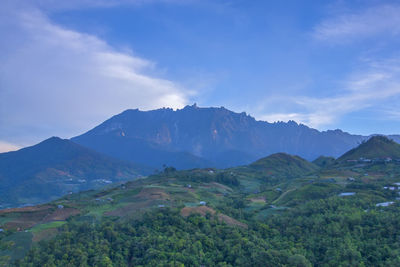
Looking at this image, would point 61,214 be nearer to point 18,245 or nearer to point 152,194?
point 152,194

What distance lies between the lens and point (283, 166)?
132m

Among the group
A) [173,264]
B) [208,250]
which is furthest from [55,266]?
[208,250]

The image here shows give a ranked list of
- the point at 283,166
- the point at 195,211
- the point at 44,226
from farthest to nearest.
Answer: the point at 283,166
the point at 44,226
the point at 195,211

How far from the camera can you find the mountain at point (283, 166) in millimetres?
122431

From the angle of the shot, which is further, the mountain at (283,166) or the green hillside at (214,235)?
the mountain at (283,166)

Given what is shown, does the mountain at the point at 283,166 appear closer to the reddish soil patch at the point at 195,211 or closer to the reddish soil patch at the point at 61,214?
the reddish soil patch at the point at 195,211

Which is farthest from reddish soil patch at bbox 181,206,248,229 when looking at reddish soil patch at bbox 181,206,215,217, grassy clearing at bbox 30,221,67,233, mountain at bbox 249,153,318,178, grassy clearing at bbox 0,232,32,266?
mountain at bbox 249,153,318,178

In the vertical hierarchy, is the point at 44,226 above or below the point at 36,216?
below

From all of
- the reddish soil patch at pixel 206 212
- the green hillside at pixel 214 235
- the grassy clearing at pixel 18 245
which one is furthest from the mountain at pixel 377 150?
the grassy clearing at pixel 18 245

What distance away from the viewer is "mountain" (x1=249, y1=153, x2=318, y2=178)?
122 meters

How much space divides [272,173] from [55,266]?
97317mm

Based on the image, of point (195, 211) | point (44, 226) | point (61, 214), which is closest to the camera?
point (195, 211)

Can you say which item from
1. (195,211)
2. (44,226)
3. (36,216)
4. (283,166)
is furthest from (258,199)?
(283,166)

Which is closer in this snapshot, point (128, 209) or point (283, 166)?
point (128, 209)
